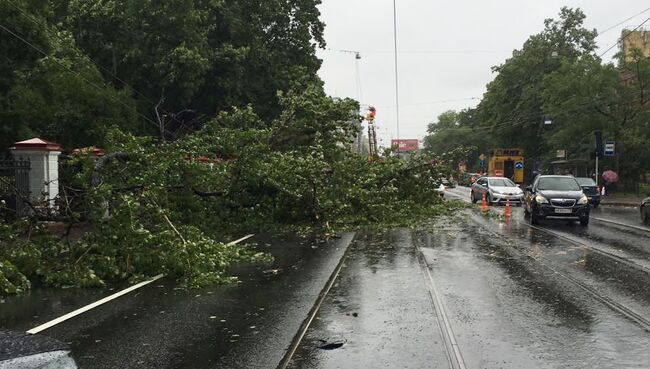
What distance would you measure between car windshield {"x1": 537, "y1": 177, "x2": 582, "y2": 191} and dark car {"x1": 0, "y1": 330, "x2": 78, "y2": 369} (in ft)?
58.0

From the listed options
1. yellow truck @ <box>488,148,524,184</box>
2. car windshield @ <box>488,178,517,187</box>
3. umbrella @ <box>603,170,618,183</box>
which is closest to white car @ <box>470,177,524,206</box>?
car windshield @ <box>488,178,517,187</box>

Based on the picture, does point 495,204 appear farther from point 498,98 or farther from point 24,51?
point 498,98

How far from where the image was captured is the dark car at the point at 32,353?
2559 millimetres

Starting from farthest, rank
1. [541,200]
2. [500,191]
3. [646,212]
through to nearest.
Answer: [500,191]
[646,212]
[541,200]

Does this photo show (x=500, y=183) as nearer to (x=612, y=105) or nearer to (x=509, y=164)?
(x=612, y=105)

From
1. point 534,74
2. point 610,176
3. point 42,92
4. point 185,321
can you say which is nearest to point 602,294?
point 185,321

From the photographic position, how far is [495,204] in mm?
28078

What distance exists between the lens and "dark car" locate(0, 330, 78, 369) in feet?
8.39

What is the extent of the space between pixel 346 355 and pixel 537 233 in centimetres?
1152

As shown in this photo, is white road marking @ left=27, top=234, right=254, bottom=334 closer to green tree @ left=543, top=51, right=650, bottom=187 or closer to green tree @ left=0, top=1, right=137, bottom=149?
green tree @ left=0, top=1, right=137, bottom=149

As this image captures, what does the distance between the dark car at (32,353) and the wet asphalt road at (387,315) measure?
2.29 meters

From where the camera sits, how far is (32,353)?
267 centimetres

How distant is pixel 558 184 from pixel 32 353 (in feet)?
60.1

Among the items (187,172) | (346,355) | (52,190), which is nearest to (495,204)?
(187,172)
